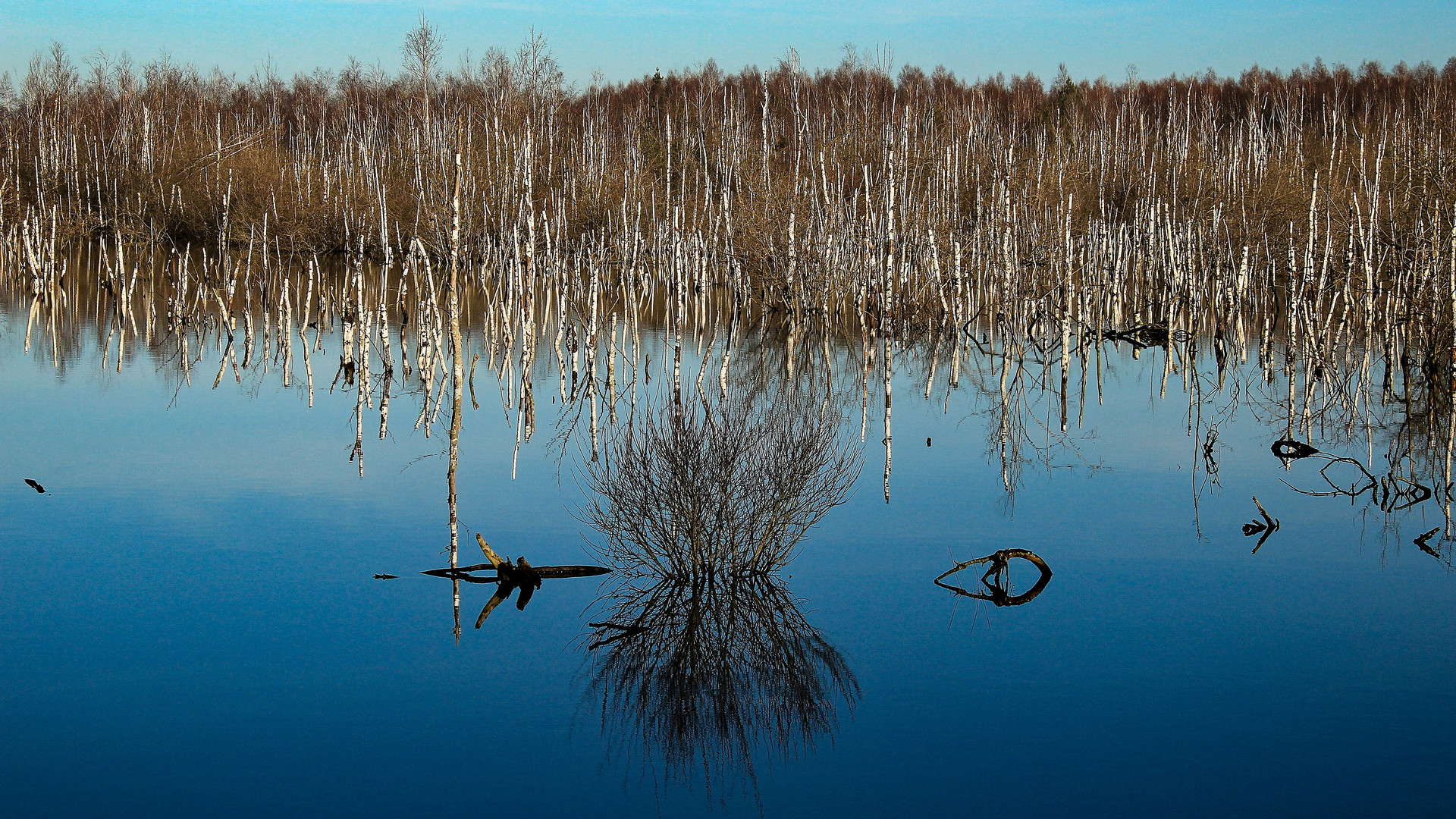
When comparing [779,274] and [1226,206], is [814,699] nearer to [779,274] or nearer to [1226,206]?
[779,274]

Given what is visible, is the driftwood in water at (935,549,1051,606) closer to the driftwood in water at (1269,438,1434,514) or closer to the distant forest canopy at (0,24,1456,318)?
the driftwood in water at (1269,438,1434,514)

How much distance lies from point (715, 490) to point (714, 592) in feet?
2.22

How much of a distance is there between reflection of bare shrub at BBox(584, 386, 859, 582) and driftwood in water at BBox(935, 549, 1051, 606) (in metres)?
1.00

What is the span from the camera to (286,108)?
2274 inches

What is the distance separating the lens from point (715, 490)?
7645mm

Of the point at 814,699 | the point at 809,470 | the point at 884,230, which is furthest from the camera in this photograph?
the point at 884,230

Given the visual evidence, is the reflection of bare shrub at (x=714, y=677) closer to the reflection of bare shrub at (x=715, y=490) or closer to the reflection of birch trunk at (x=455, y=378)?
the reflection of bare shrub at (x=715, y=490)

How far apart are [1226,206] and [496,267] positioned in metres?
15.0

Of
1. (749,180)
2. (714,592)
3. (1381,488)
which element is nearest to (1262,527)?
(1381,488)

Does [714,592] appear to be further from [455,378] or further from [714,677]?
[455,378]

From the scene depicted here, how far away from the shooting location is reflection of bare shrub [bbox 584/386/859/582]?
7.54 metres

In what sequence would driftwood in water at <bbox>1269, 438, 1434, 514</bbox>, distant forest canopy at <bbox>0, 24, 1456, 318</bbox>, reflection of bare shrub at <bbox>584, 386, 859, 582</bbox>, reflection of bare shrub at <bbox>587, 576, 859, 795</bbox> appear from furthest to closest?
1. distant forest canopy at <bbox>0, 24, 1456, 318</bbox>
2. driftwood in water at <bbox>1269, 438, 1434, 514</bbox>
3. reflection of bare shrub at <bbox>584, 386, 859, 582</bbox>
4. reflection of bare shrub at <bbox>587, 576, 859, 795</bbox>

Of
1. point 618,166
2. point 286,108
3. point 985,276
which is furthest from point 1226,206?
point 286,108

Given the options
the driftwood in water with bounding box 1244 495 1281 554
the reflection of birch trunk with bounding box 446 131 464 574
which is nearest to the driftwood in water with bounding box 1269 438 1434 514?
the driftwood in water with bounding box 1244 495 1281 554
